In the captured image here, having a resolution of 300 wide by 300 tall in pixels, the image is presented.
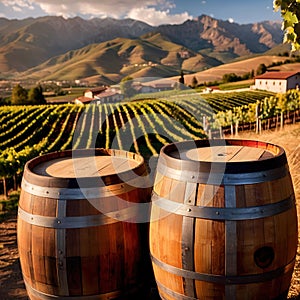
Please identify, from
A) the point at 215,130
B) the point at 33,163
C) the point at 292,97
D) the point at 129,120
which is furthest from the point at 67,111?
the point at 33,163

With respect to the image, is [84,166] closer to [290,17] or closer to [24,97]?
[290,17]

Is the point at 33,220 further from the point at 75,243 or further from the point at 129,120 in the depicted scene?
the point at 129,120

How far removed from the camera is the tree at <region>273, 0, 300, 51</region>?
458cm

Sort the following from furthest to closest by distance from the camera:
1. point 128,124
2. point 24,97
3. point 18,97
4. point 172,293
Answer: point 24,97 → point 18,97 → point 128,124 → point 172,293

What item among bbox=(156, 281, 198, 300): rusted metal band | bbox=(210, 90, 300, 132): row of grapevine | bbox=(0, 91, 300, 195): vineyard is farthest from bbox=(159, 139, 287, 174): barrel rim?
bbox=(210, 90, 300, 132): row of grapevine

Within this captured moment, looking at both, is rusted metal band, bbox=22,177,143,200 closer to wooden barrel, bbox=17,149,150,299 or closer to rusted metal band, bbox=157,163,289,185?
wooden barrel, bbox=17,149,150,299

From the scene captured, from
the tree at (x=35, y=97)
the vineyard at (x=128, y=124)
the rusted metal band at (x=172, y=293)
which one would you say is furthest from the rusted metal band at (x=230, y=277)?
the tree at (x=35, y=97)

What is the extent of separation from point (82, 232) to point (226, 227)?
46.1 inches

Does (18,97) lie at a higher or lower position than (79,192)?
higher

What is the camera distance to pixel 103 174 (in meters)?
3.33

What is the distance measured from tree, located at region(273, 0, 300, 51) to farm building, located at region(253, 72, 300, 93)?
2657 inches

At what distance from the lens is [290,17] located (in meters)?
4.55

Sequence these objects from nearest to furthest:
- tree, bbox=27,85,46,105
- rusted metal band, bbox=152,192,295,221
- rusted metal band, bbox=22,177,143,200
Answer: rusted metal band, bbox=152,192,295,221 < rusted metal band, bbox=22,177,143,200 < tree, bbox=27,85,46,105

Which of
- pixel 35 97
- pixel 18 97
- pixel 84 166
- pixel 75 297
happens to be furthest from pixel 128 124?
pixel 18 97
